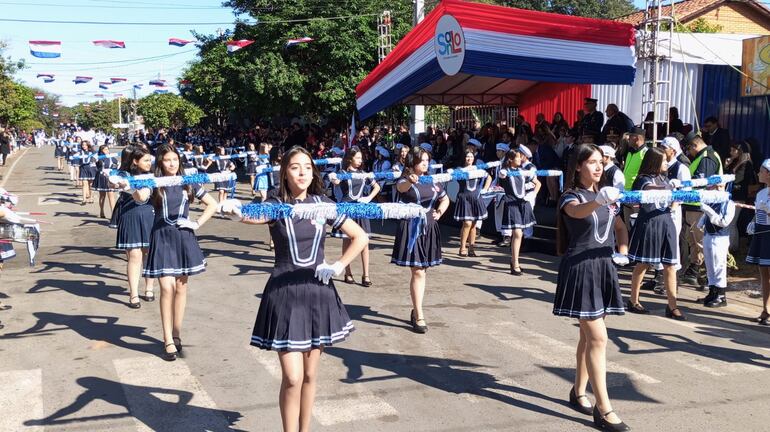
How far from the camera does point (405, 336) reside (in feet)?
23.1

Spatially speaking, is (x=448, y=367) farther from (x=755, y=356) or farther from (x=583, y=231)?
(x=755, y=356)

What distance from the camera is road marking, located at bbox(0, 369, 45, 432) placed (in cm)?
490

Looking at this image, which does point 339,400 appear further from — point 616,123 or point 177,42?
point 177,42

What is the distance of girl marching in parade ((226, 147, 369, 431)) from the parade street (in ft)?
2.86

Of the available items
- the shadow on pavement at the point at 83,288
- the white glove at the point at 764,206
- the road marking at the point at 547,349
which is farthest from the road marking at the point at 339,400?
the white glove at the point at 764,206

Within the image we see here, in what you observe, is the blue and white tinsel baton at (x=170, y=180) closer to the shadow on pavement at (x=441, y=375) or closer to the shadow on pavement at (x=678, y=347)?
the shadow on pavement at (x=441, y=375)

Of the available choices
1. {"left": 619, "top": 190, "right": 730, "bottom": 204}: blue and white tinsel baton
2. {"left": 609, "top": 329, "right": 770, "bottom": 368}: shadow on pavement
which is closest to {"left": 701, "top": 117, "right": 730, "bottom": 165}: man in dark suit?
{"left": 609, "top": 329, "right": 770, "bottom": 368}: shadow on pavement

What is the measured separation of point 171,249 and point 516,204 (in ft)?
18.3

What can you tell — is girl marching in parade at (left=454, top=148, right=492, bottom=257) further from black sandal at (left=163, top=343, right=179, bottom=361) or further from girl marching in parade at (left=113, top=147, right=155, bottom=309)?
black sandal at (left=163, top=343, right=179, bottom=361)

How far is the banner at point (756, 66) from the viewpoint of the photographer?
12969 millimetres

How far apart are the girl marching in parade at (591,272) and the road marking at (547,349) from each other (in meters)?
0.99

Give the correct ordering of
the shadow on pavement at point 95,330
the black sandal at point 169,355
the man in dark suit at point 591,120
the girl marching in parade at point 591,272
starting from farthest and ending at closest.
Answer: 1. the man in dark suit at point 591,120
2. the shadow on pavement at point 95,330
3. the black sandal at point 169,355
4. the girl marching in parade at point 591,272

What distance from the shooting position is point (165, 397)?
5.36 metres

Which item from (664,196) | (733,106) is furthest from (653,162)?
(733,106)
